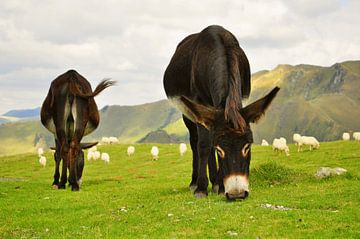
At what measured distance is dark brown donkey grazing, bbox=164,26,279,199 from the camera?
11.2 m

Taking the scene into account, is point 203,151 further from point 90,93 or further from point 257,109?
point 90,93

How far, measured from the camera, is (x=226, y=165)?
11281 mm

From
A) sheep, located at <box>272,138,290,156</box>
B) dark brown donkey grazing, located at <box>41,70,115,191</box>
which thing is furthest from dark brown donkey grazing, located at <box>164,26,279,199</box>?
sheep, located at <box>272,138,290,156</box>

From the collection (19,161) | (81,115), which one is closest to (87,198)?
(81,115)

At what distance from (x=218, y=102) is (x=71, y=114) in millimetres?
9730

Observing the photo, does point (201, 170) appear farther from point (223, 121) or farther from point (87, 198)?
point (87, 198)

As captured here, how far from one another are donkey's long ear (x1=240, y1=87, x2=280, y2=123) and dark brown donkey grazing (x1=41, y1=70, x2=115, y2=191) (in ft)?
34.9

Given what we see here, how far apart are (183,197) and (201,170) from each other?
2045mm

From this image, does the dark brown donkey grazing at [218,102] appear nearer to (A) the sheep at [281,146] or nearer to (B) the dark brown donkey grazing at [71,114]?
(B) the dark brown donkey grazing at [71,114]

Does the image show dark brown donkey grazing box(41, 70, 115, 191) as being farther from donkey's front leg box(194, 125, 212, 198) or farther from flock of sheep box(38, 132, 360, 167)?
flock of sheep box(38, 132, 360, 167)

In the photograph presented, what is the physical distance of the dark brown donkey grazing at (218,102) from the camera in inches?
443

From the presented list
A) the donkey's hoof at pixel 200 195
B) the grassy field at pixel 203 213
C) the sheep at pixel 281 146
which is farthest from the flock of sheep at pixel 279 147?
the donkey's hoof at pixel 200 195

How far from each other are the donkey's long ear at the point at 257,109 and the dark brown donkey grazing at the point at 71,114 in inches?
419

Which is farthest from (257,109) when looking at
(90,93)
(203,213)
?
(90,93)
